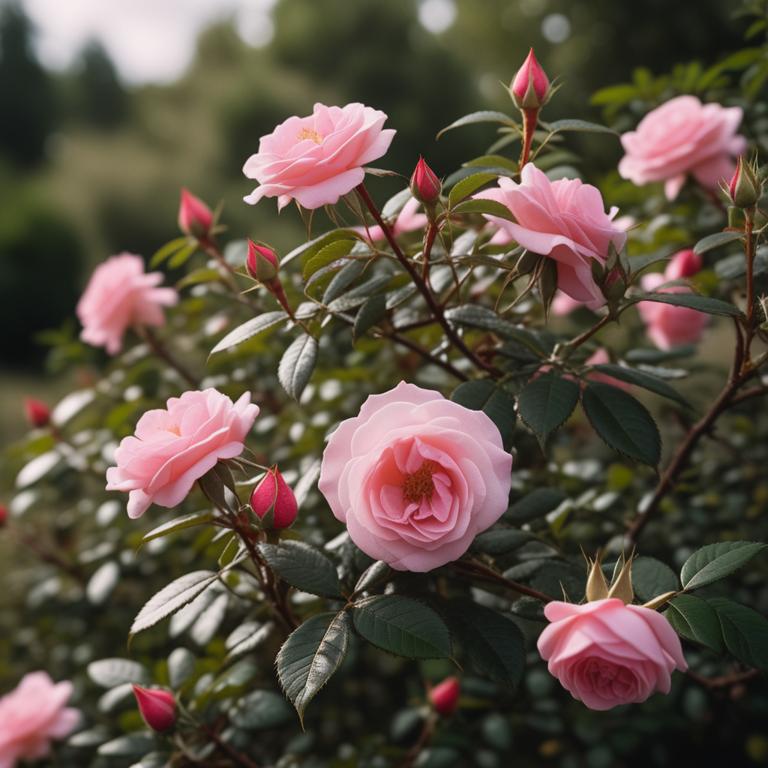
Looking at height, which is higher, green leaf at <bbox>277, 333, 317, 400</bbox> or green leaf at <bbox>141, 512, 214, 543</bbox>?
green leaf at <bbox>277, 333, 317, 400</bbox>

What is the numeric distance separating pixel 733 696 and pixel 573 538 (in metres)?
0.36

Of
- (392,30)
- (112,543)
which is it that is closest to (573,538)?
(112,543)

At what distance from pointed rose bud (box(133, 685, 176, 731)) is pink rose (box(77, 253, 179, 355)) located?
0.61m

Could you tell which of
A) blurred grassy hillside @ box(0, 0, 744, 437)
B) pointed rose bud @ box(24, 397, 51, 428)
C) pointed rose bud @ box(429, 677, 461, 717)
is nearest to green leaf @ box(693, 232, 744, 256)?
pointed rose bud @ box(429, 677, 461, 717)

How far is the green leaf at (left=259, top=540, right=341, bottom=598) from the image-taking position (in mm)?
558

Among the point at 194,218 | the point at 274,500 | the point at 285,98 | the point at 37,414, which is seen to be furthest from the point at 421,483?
the point at 285,98

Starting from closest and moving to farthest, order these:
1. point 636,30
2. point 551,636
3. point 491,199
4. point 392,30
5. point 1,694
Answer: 1. point 551,636
2. point 491,199
3. point 1,694
4. point 636,30
5. point 392,30

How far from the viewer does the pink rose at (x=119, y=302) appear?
1.17 meters

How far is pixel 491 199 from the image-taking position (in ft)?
1.88

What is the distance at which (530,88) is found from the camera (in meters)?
0.68

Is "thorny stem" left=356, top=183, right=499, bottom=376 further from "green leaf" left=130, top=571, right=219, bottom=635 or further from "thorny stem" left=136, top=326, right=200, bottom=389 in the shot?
"thorny stem" left=136, top=326, right=200, bottom=389

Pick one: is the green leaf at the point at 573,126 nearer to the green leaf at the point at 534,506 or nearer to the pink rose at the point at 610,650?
the green leaf at the point at 534,506

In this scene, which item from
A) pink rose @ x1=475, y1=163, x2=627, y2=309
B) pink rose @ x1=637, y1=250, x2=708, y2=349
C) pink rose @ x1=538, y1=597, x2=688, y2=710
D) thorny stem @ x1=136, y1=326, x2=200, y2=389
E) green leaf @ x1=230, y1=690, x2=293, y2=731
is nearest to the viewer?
pink rose @ x1=538, y1=597, x2=688, y2=710

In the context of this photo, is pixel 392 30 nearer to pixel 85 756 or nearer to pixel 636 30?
pixel 636 30
